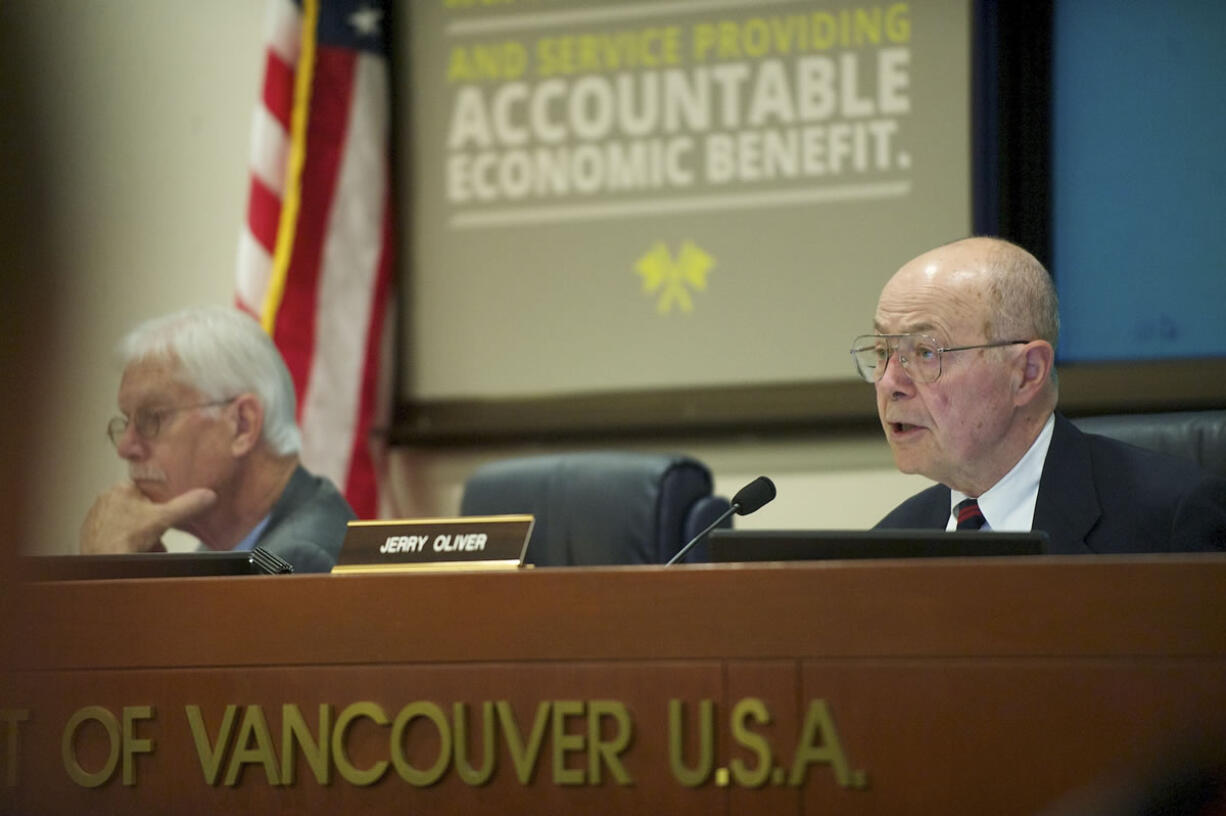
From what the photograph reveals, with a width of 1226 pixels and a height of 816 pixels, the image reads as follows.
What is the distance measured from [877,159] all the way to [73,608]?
2675mm

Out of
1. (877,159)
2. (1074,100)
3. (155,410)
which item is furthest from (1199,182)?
(155,410)

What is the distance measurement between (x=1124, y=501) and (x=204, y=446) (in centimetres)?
171

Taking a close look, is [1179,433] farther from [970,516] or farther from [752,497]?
[752,497]

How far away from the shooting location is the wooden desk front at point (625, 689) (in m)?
1.36

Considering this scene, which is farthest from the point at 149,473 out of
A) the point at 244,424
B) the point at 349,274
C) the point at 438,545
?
the point at 349,274

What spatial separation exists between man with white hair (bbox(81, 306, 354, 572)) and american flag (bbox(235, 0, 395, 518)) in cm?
104

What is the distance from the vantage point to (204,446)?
2.86m

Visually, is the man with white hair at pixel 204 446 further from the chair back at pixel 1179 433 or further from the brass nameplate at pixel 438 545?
the chair back at pixel 1179 433

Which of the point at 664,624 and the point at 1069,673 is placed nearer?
the point at 1069,673

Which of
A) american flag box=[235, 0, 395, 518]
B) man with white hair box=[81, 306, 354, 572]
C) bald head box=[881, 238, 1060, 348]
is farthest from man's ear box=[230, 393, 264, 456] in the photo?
bald head box=[881, 238, 1060, 348]

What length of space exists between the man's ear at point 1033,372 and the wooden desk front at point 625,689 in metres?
1.03

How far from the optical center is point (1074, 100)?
3703 millimetres

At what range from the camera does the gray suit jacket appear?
256 centimetres

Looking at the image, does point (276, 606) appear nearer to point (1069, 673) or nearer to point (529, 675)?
point (529, 675)
